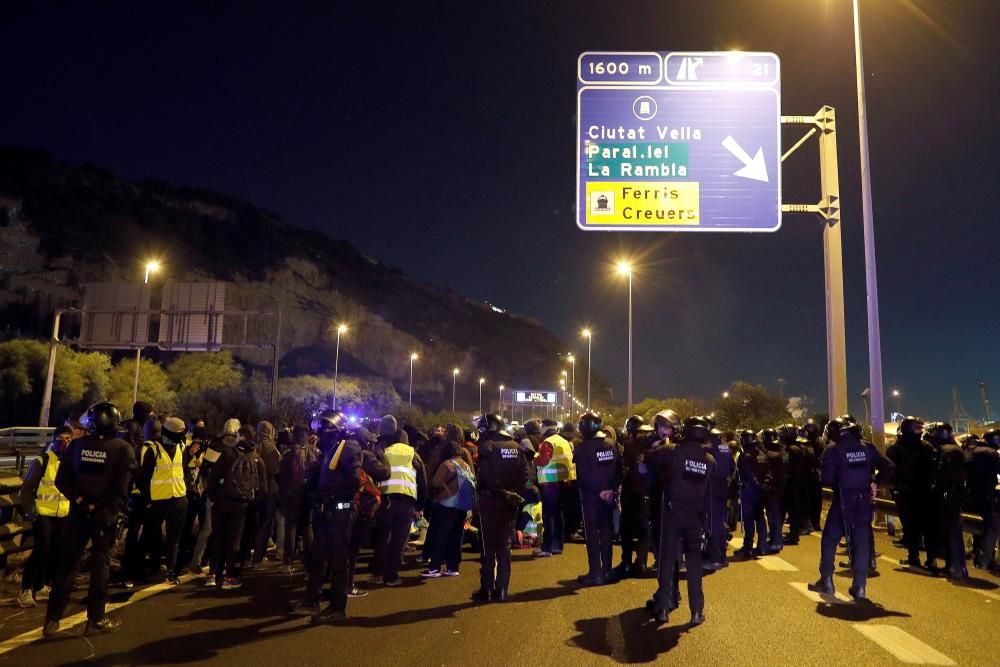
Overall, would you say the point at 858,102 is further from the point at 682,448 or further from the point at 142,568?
the point at 142,568

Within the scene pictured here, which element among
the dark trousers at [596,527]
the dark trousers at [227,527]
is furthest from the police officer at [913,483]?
the dark trousers at [227,527]

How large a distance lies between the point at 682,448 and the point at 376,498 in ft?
10.3

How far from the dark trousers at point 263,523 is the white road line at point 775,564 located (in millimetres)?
6455

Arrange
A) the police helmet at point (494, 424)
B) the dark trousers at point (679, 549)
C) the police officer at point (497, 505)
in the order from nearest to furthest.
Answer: the dark trousers at point (679, 549) → the police officer at point (497, 505) → the police helmet at point (494, 424)

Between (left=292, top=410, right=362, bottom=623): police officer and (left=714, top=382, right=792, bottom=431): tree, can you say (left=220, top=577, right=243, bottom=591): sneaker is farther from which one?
(left=714, top=382, right=792, bottom=431): tree

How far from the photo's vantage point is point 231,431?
31.2ft

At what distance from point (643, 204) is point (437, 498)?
6745 millimetres

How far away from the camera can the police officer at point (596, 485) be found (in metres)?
8.93

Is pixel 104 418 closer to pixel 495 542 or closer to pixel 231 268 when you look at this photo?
pixel 495 542

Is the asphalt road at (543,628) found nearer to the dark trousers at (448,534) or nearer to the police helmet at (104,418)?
the dark trousers at (448,534)

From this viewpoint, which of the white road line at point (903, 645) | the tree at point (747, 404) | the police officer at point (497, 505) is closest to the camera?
→ the white road line at point (903, 645)

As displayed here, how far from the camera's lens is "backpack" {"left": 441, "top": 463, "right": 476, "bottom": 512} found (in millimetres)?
9836

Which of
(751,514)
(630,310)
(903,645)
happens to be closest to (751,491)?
(751,514)

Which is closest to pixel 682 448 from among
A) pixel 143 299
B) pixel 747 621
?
pixel 747 621
